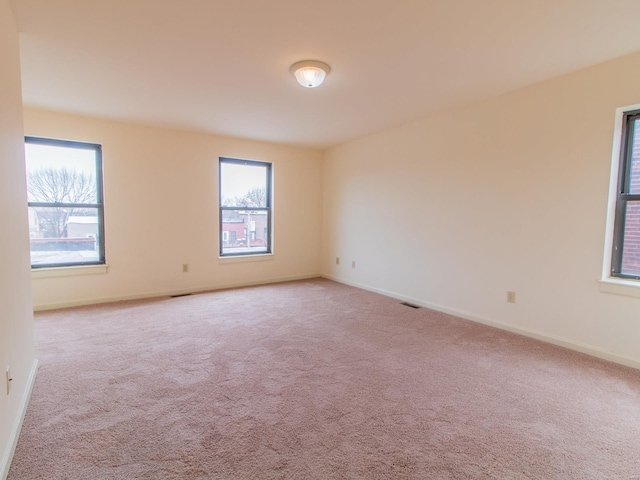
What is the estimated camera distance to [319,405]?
1993 mm

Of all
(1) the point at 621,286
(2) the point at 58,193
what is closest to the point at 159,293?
(2) the point at 58,193

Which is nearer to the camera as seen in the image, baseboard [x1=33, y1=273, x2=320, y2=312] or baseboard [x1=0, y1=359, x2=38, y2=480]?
baseboard [x1=0, y1=359, x2=38, y2=480]

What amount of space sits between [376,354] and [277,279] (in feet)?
10.6

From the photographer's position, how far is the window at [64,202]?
3859mm

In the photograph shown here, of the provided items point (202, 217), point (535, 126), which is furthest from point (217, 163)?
point (535, 126)

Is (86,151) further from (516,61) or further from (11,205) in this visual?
(516,61)

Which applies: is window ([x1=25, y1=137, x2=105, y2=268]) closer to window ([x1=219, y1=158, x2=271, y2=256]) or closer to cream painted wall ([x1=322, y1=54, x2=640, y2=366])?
window ([x1=219, y1=158, x2=271, y2=256])

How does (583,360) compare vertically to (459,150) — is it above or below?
below

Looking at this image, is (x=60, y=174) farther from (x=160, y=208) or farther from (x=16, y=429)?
(x=16, y=429)

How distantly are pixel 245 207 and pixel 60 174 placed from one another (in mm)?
2458

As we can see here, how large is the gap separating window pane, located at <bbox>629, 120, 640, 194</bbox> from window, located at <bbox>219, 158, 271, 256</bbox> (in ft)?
15.0

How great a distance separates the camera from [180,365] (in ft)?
8.21

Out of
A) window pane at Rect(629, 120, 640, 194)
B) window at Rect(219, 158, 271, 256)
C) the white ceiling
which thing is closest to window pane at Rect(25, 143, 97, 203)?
the white ceiling

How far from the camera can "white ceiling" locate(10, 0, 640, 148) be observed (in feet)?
6.46
